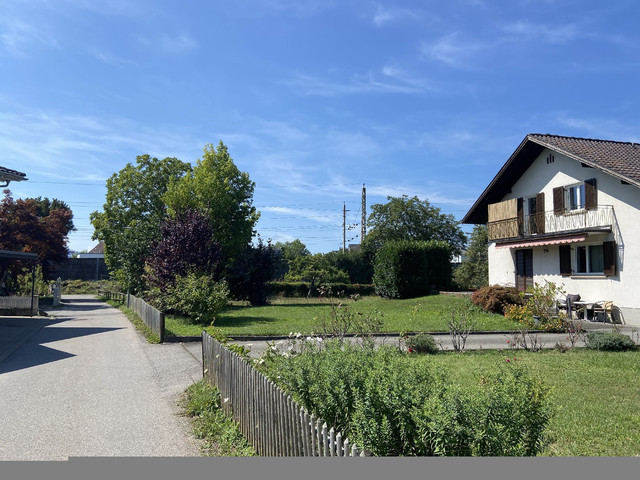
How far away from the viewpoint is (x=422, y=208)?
59.7 metres

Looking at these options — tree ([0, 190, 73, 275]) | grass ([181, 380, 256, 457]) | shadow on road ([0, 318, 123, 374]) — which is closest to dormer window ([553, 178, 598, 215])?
grass ([181, 380, 256, 457])

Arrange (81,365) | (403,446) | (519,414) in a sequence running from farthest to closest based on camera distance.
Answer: (81,365), (403,446), (519,414)

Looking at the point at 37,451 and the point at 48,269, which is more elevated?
the point at 48,269

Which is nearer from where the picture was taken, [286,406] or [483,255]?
[286,406]

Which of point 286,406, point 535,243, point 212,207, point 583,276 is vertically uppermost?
point 212,207

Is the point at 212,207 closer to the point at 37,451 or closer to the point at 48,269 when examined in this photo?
the point at 48,269

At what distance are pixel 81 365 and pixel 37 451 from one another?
668cm

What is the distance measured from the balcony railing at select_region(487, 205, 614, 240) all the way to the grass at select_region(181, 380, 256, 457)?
1912 centimetres

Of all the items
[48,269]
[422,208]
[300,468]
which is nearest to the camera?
[300,468]

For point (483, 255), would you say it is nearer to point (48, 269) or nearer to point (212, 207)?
point (212, 207)

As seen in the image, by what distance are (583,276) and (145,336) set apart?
60.5 feet

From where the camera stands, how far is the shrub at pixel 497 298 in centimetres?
2309

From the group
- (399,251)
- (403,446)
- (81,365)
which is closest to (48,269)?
(399,251)

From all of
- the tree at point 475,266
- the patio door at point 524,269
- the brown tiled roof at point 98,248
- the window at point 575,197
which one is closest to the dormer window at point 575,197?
the window at point 575,197
